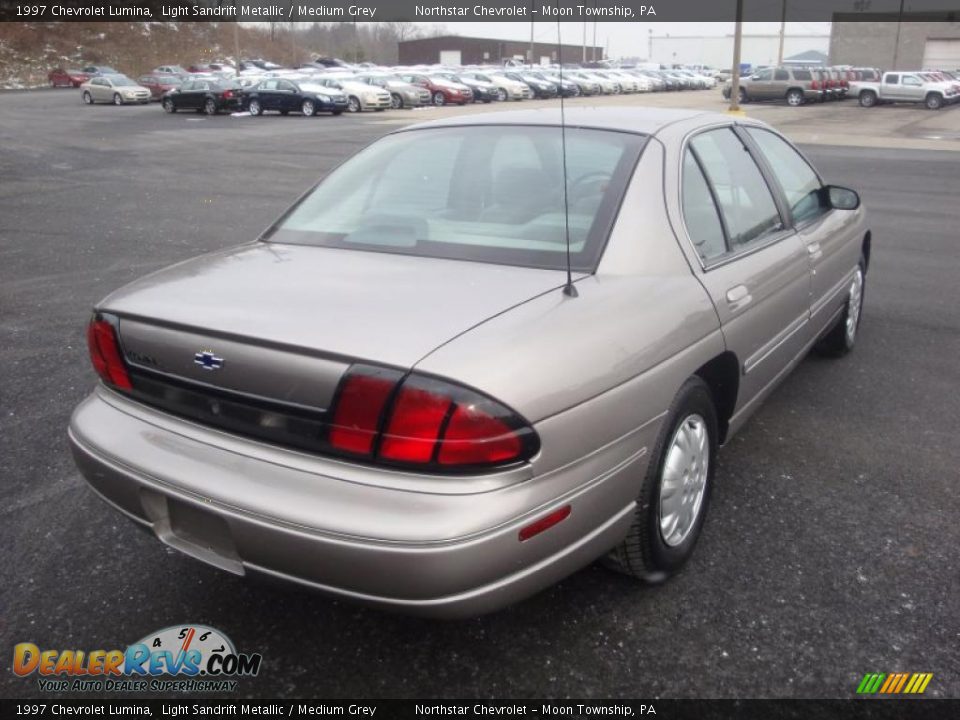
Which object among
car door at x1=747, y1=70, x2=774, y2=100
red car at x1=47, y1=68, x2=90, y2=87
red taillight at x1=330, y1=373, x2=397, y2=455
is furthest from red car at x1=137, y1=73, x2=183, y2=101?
red taillight at x1=330, y1=373, x2=397, y2=455

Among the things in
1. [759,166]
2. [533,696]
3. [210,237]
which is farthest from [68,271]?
[533,696]

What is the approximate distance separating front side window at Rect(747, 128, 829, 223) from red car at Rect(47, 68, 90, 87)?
2269 inches

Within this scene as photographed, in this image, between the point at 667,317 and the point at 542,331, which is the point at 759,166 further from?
the point at 542,331

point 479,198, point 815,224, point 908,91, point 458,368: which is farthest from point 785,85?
point 458,368

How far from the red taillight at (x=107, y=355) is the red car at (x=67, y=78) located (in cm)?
5814

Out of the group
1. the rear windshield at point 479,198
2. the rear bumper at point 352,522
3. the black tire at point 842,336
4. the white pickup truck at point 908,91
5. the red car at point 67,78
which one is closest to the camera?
the rear bumper at point 352,522

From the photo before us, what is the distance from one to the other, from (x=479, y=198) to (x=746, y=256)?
3.62 ft

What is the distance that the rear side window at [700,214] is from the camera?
302 cm

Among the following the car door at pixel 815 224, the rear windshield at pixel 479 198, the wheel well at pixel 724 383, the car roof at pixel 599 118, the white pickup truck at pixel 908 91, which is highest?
the car roof at pixel 599 118

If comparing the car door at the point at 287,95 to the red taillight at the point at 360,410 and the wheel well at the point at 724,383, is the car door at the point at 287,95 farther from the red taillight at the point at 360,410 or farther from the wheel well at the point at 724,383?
the red taillight at the point at 360,410

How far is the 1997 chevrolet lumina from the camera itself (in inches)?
81.4

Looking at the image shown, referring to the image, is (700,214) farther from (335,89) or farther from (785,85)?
(785,85)

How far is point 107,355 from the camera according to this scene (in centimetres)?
265

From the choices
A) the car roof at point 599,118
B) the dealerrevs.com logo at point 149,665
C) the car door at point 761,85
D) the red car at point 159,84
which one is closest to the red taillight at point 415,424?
the dealerrevs.com logo at point 149,665
